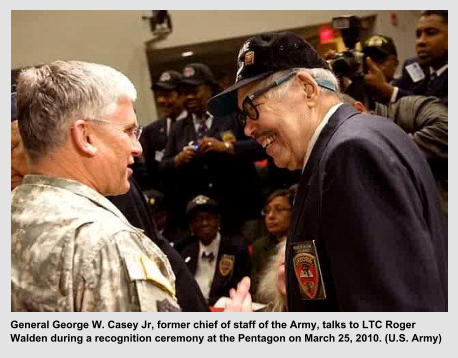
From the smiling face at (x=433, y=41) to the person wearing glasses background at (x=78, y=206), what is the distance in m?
1.73

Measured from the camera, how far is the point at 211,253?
3.22 m

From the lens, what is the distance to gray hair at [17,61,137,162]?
124 cm

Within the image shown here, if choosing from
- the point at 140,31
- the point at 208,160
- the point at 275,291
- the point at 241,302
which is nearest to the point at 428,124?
the point at 275,291

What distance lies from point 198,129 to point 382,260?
2.35 m

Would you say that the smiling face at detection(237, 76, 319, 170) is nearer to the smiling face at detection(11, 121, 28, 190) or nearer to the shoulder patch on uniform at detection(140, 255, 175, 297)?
the shoulder patch on uniform at detection(140, 255, 175, 297)

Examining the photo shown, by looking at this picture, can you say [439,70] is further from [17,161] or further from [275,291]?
[17,161]

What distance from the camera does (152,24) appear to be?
4.35 m

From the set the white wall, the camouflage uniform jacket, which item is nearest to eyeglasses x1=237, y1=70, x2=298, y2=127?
the camouflage uniform jacket

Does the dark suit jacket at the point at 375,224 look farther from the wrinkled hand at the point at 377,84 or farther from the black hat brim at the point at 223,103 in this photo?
the wrinkled hand at the point at 377,84

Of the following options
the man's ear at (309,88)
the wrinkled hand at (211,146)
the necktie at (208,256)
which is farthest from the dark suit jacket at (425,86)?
the necktie at (208,256)

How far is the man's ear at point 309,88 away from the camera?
1.48 metres
